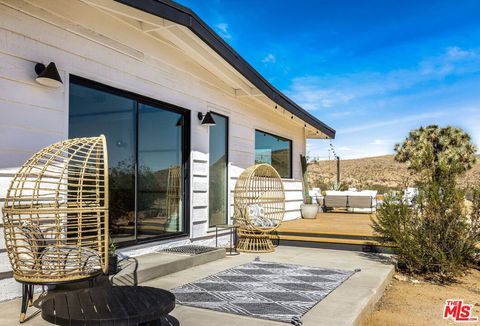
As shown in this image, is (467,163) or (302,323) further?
(467,163)

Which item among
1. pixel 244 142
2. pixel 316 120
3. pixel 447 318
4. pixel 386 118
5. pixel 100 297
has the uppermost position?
pixel 386 118

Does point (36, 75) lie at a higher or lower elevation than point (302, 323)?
higher

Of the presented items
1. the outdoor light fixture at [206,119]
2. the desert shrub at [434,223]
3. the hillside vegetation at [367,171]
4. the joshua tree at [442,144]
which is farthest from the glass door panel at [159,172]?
the hillside vegetation at [367,171]

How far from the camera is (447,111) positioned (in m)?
25.5

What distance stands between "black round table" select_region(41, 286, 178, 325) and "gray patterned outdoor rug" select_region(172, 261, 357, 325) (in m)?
1.20

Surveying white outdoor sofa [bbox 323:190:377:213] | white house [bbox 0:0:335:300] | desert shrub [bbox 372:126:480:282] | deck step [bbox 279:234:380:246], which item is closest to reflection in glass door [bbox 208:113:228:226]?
white house [bbox 0:0:335:300]

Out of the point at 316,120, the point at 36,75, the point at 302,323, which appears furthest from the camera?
the point at 316,120

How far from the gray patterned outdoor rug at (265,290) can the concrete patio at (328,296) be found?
127 millimetres

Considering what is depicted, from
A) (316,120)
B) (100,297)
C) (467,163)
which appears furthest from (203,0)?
(467,163)

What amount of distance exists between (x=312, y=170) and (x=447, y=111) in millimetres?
21821

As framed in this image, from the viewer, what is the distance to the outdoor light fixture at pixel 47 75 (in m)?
3.89

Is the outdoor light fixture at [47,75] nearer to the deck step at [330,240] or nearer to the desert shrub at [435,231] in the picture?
the desert shrub at [435,231]

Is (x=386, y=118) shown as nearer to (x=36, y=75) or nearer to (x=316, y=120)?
(x=316, y=120)

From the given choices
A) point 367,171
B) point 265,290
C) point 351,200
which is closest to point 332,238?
point 265,290
